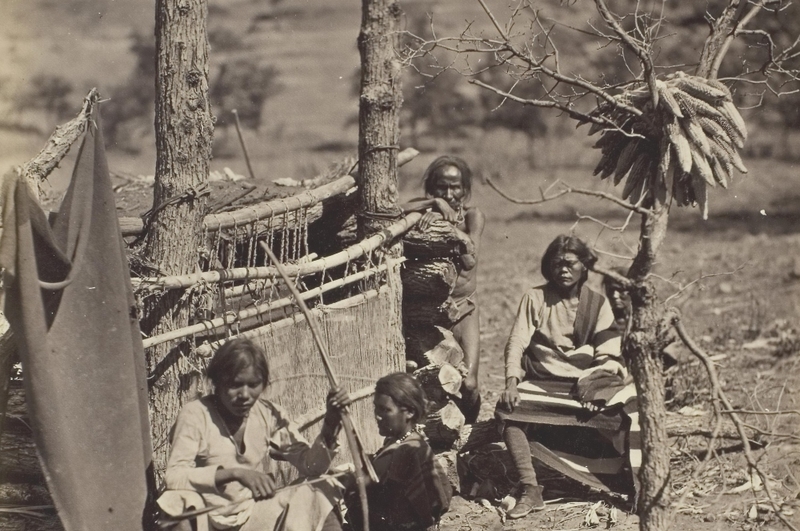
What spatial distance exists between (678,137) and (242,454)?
84.8 inches

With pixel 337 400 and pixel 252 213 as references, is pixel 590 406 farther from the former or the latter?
pixel 252 213

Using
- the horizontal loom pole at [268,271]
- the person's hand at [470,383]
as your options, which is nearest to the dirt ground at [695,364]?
the person's hand at [470,383]

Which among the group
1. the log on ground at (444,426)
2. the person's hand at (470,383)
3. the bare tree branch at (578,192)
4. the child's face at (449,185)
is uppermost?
the child's face at (449,185)

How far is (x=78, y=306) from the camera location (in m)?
3.67

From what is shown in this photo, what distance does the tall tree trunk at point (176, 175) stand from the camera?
4.30 m

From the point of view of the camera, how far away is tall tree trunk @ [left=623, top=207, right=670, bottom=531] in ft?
11.8

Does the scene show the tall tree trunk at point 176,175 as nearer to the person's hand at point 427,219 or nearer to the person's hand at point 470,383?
the person's hand at point 427,219

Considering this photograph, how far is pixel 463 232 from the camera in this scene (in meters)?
6.03

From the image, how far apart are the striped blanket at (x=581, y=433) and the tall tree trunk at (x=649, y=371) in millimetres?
1334

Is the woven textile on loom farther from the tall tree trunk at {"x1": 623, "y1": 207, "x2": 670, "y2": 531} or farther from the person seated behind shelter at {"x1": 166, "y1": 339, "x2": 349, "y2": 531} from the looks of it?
the tall tree trunk at {"x1": 623, "y1": 207, "x2": 670, "y2": 531}

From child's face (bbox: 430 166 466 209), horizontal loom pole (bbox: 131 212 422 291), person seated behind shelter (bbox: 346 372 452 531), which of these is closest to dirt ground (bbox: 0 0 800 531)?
child's face (bbox: 430 166 466 209)

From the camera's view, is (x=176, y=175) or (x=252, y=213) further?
(x=252, y=213)

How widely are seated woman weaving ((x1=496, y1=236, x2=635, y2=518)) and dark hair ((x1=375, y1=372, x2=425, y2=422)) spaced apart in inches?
46.6

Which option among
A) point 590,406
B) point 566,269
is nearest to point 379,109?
point 566,269
